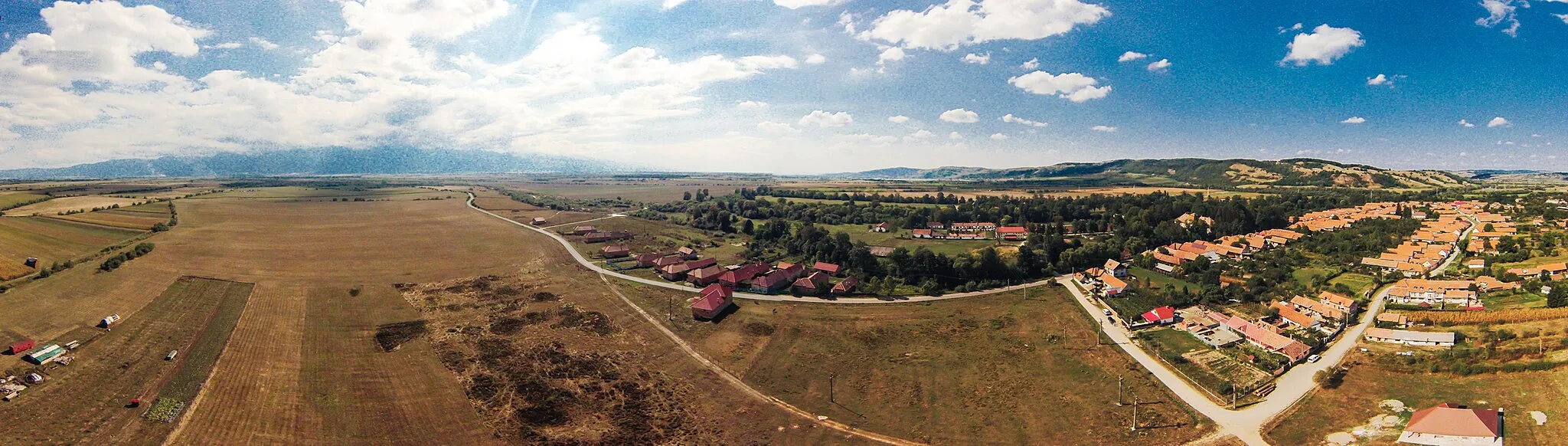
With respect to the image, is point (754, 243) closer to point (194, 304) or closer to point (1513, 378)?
point (194, 304)

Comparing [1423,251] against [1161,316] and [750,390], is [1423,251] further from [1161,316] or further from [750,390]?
[750,390]

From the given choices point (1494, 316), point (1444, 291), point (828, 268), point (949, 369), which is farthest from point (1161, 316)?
point (828, 268)

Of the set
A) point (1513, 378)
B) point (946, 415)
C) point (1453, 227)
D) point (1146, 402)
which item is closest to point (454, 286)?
point (946, 415)

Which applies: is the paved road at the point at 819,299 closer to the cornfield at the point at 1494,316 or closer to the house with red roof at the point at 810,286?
the house with red roof at the point at 810,286

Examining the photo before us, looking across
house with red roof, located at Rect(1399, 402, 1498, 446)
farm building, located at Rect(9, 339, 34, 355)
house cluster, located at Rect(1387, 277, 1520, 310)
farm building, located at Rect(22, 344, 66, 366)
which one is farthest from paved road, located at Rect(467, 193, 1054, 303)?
farm building, located at Rect(9, 339, 34, 355)

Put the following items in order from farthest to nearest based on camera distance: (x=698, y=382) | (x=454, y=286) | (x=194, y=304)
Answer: (x=454, y=286), (x=194, y=304), (x=698, y=382)

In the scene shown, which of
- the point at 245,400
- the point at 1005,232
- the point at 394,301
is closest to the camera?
the point at 245,400
